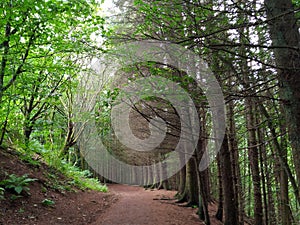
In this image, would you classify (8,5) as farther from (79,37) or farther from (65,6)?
(79,37)

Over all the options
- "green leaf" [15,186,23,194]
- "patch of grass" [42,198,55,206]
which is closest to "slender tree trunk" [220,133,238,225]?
"patch of grass" [42,198,55,206]

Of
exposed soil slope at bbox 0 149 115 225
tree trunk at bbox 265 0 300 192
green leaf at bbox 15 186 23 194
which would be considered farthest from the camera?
green leaf at bbox 15 186 23 194

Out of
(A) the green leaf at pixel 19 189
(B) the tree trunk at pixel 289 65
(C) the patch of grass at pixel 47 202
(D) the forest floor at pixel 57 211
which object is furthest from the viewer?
(C) the patch of grass at pixel 47 202

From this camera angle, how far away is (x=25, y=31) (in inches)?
242

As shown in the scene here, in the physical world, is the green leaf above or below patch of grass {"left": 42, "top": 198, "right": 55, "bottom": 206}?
above

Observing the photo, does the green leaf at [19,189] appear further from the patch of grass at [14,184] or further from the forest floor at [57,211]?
the forest floor at [57,211]

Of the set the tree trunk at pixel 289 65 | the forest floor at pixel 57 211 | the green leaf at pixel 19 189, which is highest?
the tree trunk at pixel 289 65

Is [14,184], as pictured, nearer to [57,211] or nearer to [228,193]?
[57,211]

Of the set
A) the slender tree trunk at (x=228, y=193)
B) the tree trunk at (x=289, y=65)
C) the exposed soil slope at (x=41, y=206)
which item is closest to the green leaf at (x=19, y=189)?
the exposed soil slope at (x=41, y=206)

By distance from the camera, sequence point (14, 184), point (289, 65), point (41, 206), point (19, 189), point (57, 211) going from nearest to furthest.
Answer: point (289, 65) → point (19, 189) → point (14, 184) → point (41, 206) → point (57, 211)

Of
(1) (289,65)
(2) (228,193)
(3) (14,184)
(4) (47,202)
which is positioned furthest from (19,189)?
(1) (289,65)

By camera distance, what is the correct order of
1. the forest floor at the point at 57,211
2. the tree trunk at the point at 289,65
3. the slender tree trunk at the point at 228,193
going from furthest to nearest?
1. the slender tree trunk at the point at 228,193
2. the forest floor at the point at 57,211
3. the tree trunk at the point at 289,65

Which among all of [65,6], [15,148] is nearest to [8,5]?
[65,6]

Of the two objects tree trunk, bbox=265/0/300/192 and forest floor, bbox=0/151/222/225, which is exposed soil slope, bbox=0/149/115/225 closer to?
forest floor, bbox=0/151/222/225
